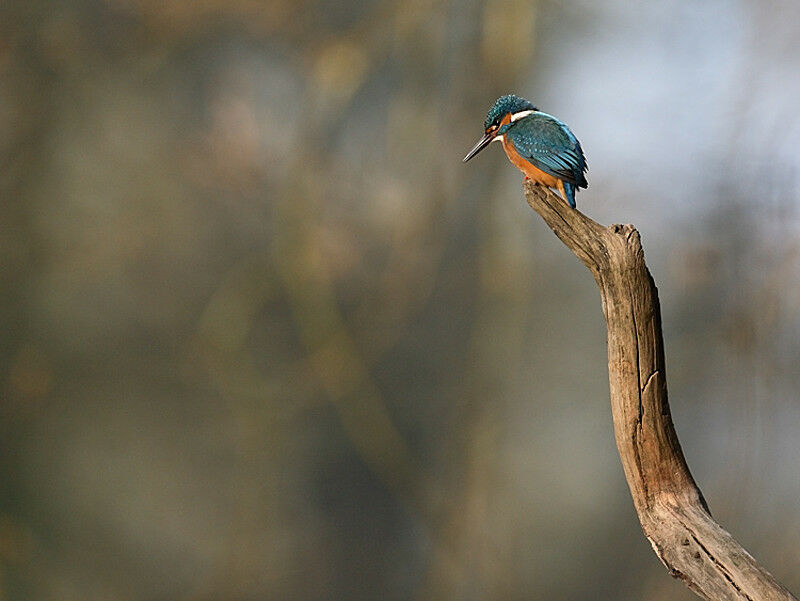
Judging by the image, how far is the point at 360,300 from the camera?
2.03 metres

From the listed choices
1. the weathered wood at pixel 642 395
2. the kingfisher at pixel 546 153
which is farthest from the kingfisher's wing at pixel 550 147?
the weathered wood at pixel 642 395

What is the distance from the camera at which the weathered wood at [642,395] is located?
1.03 meters

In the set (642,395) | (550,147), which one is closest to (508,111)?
(550,147)

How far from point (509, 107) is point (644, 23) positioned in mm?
883

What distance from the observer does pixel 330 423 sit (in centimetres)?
202

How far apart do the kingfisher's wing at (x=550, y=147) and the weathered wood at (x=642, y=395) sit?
0.20 meters

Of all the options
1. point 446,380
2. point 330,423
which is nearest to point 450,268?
point 446,380

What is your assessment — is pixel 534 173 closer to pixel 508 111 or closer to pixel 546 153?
pixel 546 153

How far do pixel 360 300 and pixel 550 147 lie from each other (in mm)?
836

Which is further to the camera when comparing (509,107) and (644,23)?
(644,23)

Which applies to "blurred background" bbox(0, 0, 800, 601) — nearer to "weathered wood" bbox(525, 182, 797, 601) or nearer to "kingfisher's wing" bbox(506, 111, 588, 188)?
"kingfisher's wing" bbox(506, 111, 588, 188)

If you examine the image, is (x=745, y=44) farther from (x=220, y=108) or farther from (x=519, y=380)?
(x=220, y=108)

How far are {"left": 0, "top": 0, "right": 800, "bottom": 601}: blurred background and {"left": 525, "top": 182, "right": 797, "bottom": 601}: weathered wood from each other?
0.98m

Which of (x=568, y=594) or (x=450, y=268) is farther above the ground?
(x=450, y=268)
